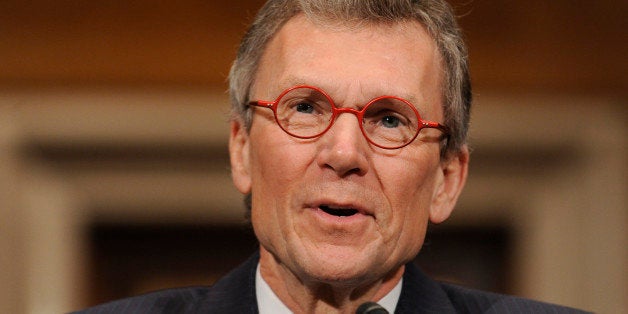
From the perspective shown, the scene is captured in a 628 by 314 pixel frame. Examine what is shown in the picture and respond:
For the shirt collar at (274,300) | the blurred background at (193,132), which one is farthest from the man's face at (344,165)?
the blurred background at (193,132)

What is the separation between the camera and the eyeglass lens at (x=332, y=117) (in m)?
2.13

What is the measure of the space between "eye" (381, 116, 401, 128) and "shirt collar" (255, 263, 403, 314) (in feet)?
1.24

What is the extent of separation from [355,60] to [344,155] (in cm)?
22

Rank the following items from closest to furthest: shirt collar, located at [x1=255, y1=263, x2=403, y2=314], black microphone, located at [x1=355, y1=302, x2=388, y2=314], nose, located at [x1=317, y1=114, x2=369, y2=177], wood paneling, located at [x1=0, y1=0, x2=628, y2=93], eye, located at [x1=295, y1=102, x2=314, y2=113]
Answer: black microphone, located at [x1=355, y1=302, x2=388, y2=314]
nose, located at [x1=317, y1=114, x2=369, y2=177]
eye, located at [x1=295, y1=102, x2=314, y2=113]
shirt collar, located at [x1=255, y1=263, x2=403, y2=314]
wood paneling, located at [x1=0, y1=0, x2=628, y2=93]

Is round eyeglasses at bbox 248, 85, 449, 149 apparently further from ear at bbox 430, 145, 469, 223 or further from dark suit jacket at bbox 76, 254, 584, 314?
dark suit jacket at bbox 76, 254, 584, 314

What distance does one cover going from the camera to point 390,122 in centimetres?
217

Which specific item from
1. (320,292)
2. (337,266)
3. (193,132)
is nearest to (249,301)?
(320,292)

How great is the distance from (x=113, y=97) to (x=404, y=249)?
6.72 ft

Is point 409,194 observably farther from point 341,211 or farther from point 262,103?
point 262,103

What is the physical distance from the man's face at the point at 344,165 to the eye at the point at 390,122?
0.05m

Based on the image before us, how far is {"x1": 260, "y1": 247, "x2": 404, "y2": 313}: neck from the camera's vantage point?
7.17ft

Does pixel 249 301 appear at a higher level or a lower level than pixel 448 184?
lower

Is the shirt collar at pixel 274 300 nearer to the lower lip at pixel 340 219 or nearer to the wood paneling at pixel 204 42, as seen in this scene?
the lower lip at pixel 340 219

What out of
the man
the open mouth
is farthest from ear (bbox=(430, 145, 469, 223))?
the open mouth
